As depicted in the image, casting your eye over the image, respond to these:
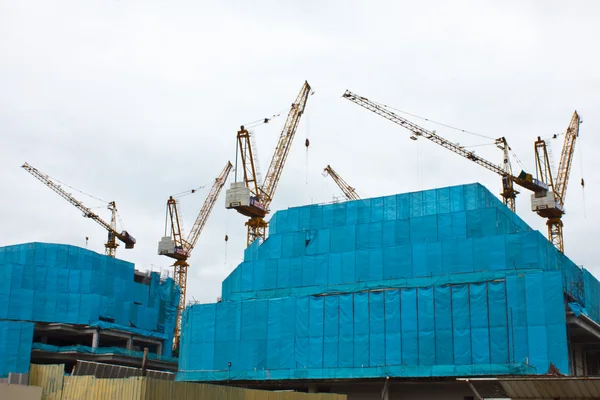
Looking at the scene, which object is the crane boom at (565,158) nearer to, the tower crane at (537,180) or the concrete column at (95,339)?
the tower crane at (537,180)

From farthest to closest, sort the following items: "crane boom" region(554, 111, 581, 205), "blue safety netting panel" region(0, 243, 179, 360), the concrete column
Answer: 1. "crane boom" region(554, 111, 581, 205)
2. the concrete column
3. "blue safety netting panel" region(0, 243, 179, 360)

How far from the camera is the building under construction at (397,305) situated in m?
73.4

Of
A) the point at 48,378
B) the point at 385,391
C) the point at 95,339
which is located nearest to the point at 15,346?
the point at 95,339

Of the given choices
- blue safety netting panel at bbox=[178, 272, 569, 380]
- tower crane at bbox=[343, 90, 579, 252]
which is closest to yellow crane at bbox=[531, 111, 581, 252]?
tower crane at bbox=[343, 90, 579, 252]

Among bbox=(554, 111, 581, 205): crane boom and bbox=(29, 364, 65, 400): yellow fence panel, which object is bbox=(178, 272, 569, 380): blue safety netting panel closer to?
bbox=(29, 364, 65, 400): yellow fence panel

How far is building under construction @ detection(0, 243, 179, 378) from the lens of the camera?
4638 inches

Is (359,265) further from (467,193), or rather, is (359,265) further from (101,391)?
(101,391)

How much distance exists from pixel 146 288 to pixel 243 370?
2328 inches

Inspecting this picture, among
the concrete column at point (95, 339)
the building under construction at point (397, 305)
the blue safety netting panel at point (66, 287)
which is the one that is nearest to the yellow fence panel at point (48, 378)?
the building under construction at point (397, 305)

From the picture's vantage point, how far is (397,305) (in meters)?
79.6

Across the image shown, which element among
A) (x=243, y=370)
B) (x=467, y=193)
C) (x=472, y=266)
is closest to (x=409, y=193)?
(x=467, y=193)

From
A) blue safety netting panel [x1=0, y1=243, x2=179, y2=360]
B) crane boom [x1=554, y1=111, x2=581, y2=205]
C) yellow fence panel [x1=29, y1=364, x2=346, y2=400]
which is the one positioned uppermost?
crane boom [x1=554, y1=111, x2=581, y2=205]

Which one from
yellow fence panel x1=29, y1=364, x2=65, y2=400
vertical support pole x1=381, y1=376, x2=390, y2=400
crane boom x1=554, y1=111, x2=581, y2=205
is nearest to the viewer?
yellow fence panel x1=29, y1=364, x2=65, y2=400

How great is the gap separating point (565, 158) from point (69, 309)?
10097cm
